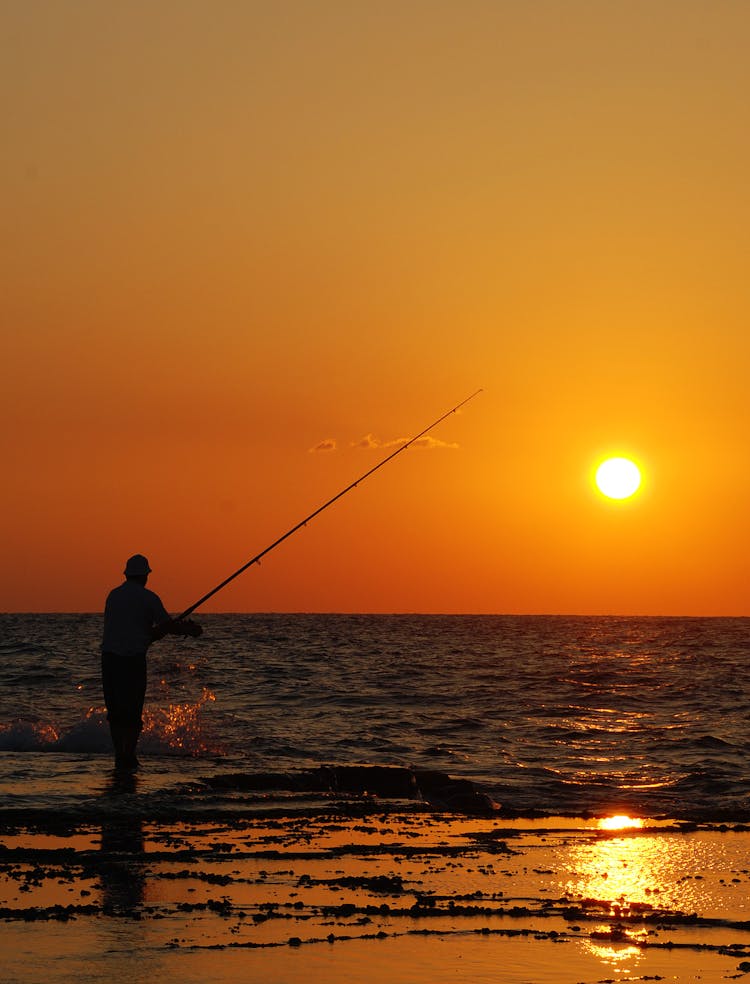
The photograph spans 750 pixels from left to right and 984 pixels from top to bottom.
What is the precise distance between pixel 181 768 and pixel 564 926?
6778 mm

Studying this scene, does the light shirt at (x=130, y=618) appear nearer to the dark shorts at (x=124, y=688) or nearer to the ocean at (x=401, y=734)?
the dark shorts at (x=124, y=688)

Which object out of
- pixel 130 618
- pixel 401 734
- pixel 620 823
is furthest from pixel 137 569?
pixel 401 734

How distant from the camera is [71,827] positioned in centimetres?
955

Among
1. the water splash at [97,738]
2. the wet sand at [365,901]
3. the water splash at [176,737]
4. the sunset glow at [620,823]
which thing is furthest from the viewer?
the water splash at [176,737]

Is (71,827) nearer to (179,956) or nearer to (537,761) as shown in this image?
(179,956)

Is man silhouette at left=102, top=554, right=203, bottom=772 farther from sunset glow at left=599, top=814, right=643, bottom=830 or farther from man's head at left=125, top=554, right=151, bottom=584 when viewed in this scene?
sunset glow at left=599, top=814, right=643, bottom=830

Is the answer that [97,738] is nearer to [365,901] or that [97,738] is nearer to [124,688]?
[124,688]

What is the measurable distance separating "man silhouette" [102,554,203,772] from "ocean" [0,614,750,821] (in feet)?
1.28

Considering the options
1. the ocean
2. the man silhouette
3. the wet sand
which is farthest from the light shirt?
the wet sand

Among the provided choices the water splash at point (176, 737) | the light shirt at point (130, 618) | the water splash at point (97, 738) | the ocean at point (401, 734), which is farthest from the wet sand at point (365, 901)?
the water splash at point (176, 737)

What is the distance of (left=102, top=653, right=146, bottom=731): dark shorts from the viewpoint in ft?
42.2

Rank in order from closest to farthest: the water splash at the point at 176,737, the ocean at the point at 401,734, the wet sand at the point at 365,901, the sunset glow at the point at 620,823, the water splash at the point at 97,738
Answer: the wet sand at the point at 365,901 < the sunset glow at the point at 620,823 < the ocean at the point at 401,734 < the water splash at the point at 97,738 < the water splash at the point at 176,737

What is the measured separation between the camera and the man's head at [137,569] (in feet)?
42.9

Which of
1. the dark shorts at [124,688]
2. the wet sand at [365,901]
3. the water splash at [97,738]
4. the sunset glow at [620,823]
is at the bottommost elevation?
the wet sand at [365,901]
